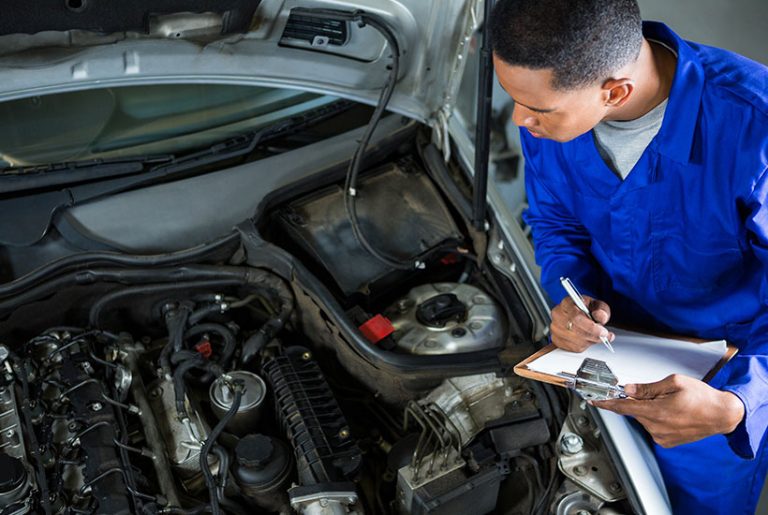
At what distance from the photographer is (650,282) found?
5.43 ft

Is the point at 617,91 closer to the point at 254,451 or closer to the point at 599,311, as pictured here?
the point at 599,311

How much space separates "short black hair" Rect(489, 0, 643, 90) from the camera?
127 cm

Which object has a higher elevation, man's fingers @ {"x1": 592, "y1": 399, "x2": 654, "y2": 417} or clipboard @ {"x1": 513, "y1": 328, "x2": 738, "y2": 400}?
clipboard @ {"x1": 513, "y1": 328, "x2": 738, "y2": 400}

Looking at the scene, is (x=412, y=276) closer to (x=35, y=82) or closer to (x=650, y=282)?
(x=650, y=282)

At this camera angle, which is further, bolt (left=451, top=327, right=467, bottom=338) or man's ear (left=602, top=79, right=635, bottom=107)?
bolt (left=451, top=327, right=467, bottom=338)

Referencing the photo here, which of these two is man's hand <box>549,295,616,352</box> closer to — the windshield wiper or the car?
the car

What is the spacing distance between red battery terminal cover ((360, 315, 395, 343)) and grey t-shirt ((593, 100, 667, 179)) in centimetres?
66

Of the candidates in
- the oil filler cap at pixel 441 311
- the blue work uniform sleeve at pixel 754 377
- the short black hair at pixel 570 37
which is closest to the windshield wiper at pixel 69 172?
the oil filler cap at pixel 441 311

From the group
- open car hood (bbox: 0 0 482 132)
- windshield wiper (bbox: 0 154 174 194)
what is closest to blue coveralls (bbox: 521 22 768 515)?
open car hood (bbox: 0 0 482 132)

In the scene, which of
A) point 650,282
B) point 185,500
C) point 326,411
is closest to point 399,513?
point 326,411

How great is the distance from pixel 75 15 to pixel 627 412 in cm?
136

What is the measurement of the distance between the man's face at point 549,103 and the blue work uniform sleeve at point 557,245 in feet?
1.20

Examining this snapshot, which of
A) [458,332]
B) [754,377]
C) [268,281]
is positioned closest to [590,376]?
[754,377]

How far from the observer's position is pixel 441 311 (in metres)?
1.89
